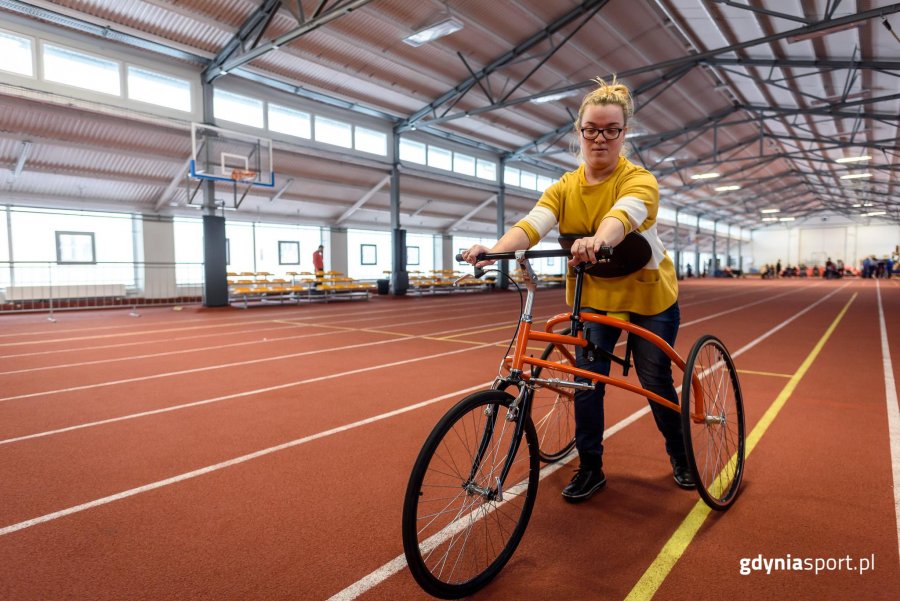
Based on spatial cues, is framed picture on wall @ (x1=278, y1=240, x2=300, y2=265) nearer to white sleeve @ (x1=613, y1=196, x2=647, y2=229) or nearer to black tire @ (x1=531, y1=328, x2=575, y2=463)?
black tire @ (x1=531, y1=328, x2=575, y2=463)

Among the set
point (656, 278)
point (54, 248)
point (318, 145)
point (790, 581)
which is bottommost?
point (790, 581)

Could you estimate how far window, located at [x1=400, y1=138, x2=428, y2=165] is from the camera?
1997 cm

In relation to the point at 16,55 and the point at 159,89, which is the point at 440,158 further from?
the point at 16,55

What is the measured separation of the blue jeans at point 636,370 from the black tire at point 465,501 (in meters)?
0.50

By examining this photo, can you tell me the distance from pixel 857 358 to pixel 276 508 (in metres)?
7.48

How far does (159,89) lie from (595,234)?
1454cm

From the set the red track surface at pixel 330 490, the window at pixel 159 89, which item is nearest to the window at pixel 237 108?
the window at pixel 159 89

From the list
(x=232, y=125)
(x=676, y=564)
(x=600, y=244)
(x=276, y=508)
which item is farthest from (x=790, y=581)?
(x=232, y=125)

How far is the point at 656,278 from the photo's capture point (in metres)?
2.44

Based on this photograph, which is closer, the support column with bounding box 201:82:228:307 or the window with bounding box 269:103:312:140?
the support column with bounding box 201:82:228:307

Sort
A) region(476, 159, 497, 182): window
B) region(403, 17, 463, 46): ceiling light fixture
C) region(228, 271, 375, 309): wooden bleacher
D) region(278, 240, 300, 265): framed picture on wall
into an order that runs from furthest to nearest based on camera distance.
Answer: region(476, 159, 497, 182): window, region(278, 240, 300, 265): framed picture on wall, region(228, 271, 375, 309): wooden bleacher, region(403, 17, 463, 46): ceiling light fixture

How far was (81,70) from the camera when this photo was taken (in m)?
11.8

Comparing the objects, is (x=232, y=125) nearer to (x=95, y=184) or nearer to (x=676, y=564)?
(x=95, y=184)

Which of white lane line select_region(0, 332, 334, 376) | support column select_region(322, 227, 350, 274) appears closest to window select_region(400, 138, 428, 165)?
support column select_region(322, 227, 350, 274)
